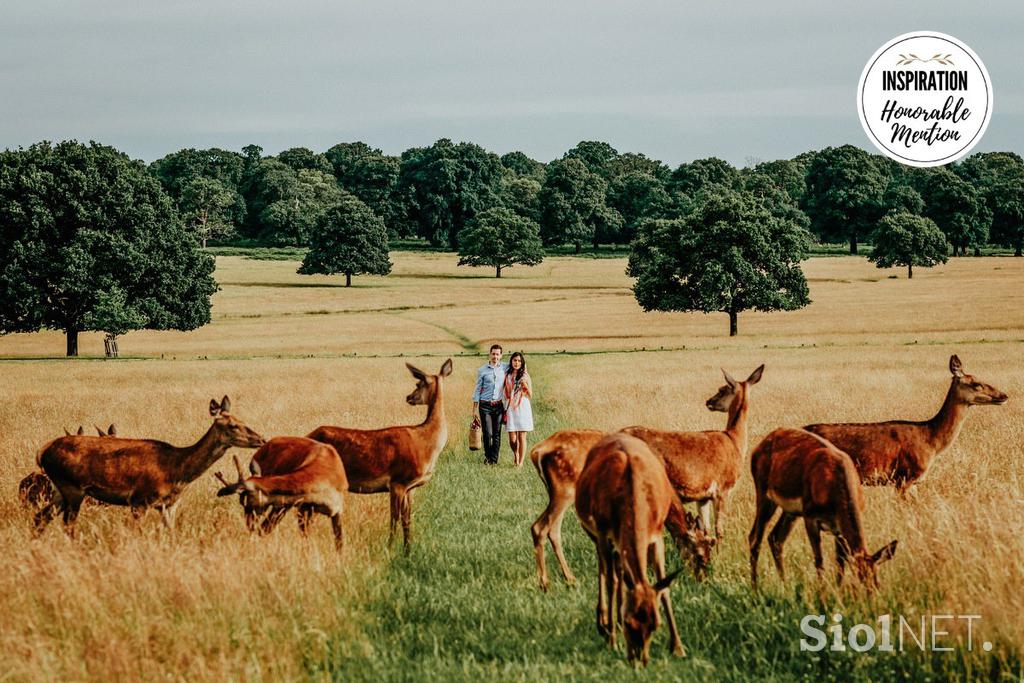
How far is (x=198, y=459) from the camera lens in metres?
9.37

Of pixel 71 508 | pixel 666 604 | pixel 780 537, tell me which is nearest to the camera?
pixel 666 604

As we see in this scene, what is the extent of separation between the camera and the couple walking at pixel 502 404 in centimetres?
1590

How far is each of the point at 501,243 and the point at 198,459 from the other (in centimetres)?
8412

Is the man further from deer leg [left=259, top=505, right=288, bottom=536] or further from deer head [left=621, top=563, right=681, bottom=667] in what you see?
deer head [left=621, top=563, right=681, bottom=667]

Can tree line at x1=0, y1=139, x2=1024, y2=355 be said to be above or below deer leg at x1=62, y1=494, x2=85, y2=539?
above

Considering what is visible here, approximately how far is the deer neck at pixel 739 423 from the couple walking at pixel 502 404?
19.7 feet

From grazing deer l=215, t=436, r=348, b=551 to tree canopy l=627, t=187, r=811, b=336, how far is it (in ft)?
148

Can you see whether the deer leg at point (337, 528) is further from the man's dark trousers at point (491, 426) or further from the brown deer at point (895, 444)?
the man's dark trousers at point (491, 426)

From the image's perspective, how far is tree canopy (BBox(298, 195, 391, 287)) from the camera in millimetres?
86500

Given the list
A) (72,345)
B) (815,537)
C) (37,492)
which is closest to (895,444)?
(815,537)

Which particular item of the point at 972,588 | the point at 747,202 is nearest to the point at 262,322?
the point at 747,202

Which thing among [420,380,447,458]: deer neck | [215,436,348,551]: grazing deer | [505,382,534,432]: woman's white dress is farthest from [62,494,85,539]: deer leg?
[505,382,534,432]: woman's white dress

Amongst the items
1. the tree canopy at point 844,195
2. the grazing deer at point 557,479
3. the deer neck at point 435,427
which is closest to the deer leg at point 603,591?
the grazing deer at point 557,479

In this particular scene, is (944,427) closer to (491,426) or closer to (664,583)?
(664,583)
